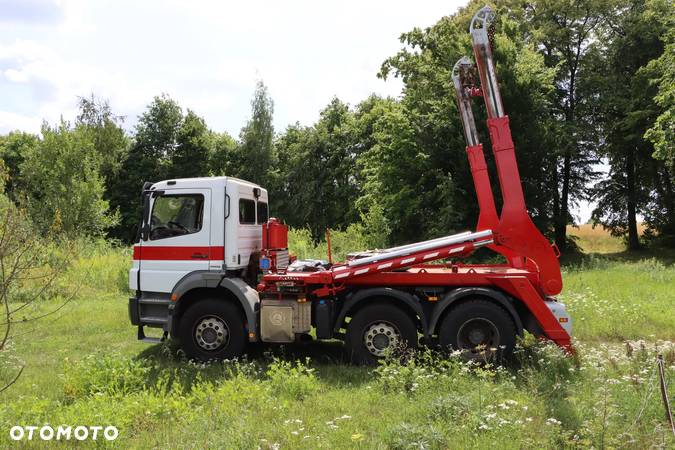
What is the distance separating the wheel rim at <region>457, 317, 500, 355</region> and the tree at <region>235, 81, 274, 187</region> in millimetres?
35427

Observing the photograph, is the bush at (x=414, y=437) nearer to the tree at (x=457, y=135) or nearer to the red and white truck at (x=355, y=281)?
the red and white truck at (x=355, y=281)

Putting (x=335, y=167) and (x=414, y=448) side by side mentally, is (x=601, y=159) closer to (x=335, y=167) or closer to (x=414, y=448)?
(x=335, y=167)

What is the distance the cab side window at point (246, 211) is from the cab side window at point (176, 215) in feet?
1.95

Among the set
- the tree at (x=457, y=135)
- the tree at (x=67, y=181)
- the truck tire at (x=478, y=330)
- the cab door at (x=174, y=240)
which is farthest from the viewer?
the tree at (x=67, y=181)

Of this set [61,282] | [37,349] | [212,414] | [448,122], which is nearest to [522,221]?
[212,414]

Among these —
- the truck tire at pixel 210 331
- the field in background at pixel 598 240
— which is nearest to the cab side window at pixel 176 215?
the truck tire at pixel 210 331

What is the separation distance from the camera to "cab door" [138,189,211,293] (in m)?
7.61

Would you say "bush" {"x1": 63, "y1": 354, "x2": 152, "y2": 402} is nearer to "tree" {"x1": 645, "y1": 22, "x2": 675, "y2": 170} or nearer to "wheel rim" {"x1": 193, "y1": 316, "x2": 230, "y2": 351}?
"wheel rim" {"x1": 193, "y1": 316, "x2": 230, "y2": 351}

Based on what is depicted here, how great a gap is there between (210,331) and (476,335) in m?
3.89

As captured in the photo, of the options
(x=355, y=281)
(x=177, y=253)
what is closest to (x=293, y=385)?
(x=355, y=281)

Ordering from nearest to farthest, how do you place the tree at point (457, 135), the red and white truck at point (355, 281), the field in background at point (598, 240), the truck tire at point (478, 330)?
1. the truck tire at point (478, 330)
2. the red and white truck at point (355, 281)
3. the tree at point (457, 135)
4. the field in background at point (598, 240)

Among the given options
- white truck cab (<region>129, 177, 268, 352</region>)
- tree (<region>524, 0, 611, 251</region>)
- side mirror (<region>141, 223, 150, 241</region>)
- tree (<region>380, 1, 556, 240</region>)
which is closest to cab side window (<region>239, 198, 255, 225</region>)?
white truck cab (<region>129, 177, 268, 352</region>)

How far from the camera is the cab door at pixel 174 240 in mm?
7609

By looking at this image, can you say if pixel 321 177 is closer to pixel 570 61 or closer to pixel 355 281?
pixel 570 61
